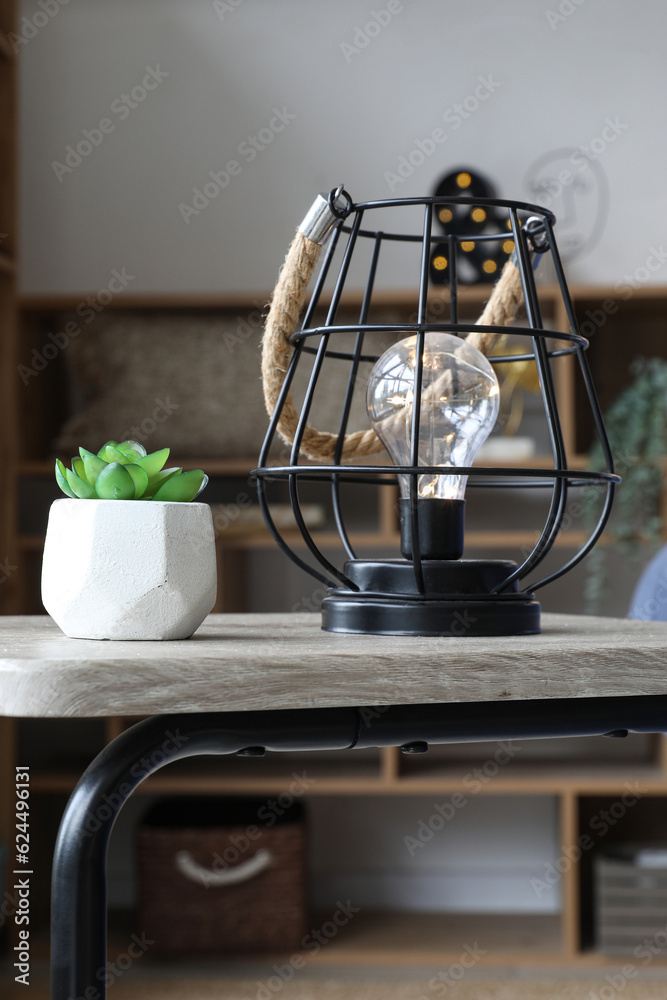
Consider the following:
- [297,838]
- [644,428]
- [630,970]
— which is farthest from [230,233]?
[630,970]

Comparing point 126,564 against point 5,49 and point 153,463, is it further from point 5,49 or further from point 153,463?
point 5,49

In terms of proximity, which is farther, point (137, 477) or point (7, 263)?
point (7, 263)

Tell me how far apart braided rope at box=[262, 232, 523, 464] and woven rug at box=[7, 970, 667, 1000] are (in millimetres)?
1819

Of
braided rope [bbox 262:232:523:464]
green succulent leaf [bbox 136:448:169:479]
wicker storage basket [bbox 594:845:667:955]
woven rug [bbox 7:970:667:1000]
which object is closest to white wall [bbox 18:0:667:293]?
wicker storage basket [bbox 594:845:667:955]

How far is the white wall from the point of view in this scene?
9.48 feet

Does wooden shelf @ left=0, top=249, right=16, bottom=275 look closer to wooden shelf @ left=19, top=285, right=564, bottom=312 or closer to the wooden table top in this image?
wooden shelf @ left=19, top=285, right=564, bottom=312

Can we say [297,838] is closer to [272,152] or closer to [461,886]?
[461,886]

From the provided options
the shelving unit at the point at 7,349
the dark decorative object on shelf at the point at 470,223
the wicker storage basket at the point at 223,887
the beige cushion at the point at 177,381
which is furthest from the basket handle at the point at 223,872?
the dark decorative object on shelf at the point at 470,223

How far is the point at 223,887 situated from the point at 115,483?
199 centimetres

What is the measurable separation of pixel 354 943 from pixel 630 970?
0.64 metres

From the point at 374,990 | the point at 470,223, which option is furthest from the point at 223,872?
the point at 470,223

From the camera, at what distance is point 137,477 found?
0.66 metres

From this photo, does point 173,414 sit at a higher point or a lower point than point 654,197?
lower

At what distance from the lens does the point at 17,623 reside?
76 centimetres
